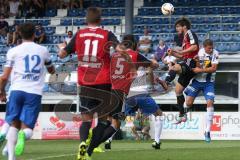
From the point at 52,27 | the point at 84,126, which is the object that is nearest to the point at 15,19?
the point at 52,27

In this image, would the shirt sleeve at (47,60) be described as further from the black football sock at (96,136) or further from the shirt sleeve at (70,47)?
the black football sock at (96,136)

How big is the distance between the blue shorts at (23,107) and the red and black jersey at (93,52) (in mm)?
1102

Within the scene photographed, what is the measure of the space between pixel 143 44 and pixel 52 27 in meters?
5.80

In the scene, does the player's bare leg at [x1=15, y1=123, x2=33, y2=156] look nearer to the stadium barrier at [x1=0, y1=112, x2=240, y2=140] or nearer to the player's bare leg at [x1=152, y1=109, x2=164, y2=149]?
the player's bare leg at [x1=152, y1=109, x2=164, y2=149]

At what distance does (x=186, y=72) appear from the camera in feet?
61.3

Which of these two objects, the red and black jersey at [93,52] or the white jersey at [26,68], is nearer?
the white jersey at [26,68]

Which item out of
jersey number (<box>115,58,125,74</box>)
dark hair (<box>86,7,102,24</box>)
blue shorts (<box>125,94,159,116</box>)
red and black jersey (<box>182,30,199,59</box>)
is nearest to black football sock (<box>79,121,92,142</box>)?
dark hair (<box>86,7,102,24</box>)

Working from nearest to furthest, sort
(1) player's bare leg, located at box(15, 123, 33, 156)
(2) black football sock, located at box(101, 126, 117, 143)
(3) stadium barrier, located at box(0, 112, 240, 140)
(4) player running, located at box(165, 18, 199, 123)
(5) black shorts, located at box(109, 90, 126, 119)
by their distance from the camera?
(1) player's bare leg, located at box(15, 123, 33, 156) < (2) black football sock, located at box(101, 126, 117, 143) < (5) black shorts, located at box(109, 90, 126, 119) < (4) player running, located at box(165, 18, 199, 123) < (3) stadium barrier, located at box(0, 112, 240, 140)

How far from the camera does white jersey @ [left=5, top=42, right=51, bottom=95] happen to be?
36.5 feet

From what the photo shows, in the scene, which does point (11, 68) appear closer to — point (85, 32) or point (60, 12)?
point (85, 32)

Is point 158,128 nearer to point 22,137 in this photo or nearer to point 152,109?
point 152,109

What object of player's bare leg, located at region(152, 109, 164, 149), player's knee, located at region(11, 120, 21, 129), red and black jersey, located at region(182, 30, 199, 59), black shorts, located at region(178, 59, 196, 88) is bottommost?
player's bare leg, located at region(152, 109, 164, 149)

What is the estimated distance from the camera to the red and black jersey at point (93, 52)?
11.9 metres

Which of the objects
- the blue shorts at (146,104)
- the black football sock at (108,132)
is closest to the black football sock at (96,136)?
the black football sock at (108,132)
